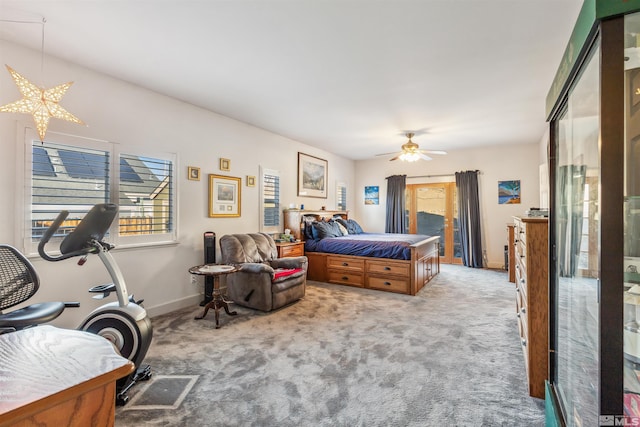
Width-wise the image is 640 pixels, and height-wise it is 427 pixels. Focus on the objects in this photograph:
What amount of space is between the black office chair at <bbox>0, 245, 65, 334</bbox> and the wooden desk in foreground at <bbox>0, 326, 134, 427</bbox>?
112cm

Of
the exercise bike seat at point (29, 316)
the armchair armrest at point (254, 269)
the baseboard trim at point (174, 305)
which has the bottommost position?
the baseboard trim at point (174, 305)

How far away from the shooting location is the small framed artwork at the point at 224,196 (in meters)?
4.04

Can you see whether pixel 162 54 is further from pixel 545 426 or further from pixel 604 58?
pixel 545 426

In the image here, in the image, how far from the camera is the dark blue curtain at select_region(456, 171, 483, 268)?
6.32 m

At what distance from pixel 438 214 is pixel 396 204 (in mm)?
1007

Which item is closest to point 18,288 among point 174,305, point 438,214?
point 174,305

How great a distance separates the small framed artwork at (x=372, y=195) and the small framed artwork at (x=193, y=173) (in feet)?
16.2

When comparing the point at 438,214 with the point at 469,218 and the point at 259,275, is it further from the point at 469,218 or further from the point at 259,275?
the point at 259,275

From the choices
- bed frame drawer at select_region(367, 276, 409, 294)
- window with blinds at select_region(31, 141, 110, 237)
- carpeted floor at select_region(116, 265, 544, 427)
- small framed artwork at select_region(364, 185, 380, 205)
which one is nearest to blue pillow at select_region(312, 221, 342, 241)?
bed frame drawer at select_region(367, 276, 409, 294)

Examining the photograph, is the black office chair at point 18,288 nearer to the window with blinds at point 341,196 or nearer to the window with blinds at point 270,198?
the window with blinds at point 270,198

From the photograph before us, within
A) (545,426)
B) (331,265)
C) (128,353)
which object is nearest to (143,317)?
(128,353)

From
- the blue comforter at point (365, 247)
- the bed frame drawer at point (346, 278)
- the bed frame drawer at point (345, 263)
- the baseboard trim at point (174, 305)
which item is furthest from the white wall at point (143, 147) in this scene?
the bed frame drawer at point (346, 278)

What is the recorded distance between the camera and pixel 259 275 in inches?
137

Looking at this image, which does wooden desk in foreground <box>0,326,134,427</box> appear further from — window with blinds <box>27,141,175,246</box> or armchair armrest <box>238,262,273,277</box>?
armchair armrest <box>238,262,273,277</box>
